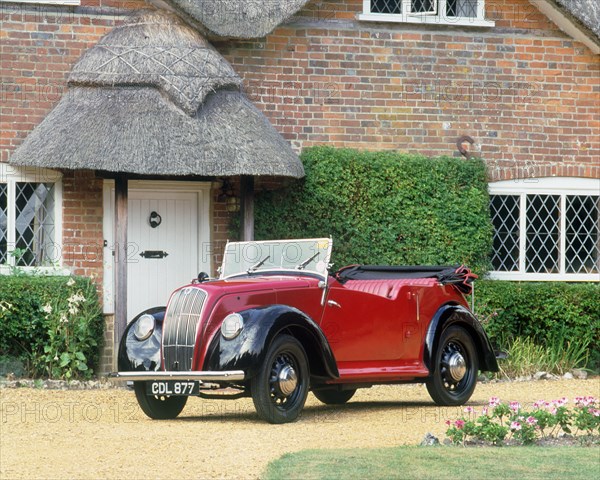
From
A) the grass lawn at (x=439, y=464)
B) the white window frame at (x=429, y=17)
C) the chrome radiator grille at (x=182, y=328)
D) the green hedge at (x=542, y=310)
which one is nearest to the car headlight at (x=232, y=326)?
the chrome radiator grille at (x=182, y=328)

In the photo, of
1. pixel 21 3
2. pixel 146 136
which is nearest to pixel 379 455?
pixel 146 136

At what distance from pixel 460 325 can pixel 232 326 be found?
299 cm

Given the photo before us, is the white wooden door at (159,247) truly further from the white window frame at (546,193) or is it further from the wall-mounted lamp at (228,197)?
the white window frame at (546,193)

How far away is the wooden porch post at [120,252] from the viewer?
45.6 feet

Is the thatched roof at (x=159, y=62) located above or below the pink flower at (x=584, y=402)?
above

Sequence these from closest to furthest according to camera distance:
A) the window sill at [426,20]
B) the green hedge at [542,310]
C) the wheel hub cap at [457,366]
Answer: the wheel hub cap at [457,366] → the green hedge at [542,310] → the window sill at [426,20]

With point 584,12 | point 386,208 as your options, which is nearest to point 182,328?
point 386,208

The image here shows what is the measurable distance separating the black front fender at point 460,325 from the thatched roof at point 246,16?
4.91 metres

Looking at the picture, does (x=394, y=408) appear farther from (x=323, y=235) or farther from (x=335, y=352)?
(x=323, y=235)

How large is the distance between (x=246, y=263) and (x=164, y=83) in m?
3.44

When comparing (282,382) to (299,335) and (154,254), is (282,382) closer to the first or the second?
(299,335)

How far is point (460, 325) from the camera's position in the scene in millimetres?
11883

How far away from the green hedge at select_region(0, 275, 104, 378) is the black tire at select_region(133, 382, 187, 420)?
135 inches

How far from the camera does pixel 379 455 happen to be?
26.6ft
